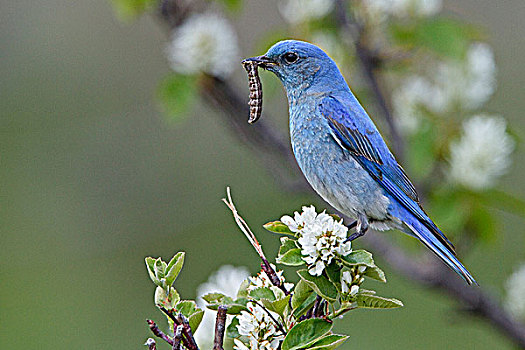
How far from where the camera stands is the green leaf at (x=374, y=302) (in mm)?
1605

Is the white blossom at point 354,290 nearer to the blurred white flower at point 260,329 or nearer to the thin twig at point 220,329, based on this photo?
the blurred white flower at point 260,329

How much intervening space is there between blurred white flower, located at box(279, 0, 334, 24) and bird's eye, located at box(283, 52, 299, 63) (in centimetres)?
61

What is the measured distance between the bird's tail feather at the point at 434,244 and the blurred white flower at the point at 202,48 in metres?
1.13

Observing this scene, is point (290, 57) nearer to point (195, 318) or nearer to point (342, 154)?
point (342, 154)

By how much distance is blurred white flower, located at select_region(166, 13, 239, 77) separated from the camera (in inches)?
118

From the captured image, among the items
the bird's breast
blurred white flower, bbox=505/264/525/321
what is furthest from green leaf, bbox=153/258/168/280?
blurred white flower, bbox=505/264/525/321

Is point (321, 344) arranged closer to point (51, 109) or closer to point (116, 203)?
point (116, 203)

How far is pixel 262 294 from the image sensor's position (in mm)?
1634

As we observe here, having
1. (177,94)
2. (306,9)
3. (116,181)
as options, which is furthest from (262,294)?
(116,181)

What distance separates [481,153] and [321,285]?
60.9 inches

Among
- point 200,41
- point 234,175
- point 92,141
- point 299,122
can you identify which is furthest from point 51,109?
point 299,122

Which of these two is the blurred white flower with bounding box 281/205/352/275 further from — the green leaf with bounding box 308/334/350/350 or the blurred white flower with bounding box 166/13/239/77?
the blurred white flower with bounding box 166/13/239/77

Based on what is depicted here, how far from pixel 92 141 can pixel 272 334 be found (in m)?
5.96

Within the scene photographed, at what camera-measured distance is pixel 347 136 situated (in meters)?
2.37
